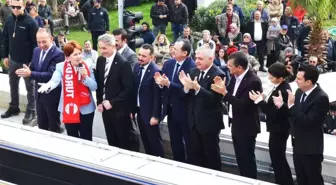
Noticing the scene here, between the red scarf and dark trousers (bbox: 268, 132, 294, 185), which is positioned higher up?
the red scarf

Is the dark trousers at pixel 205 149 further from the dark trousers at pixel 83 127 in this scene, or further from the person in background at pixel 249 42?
the person in background at pixel 249 42

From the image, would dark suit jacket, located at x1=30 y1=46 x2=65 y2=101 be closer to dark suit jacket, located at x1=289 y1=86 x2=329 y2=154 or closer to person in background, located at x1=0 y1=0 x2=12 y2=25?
dark suit jacket, located at x1=289 y1=86 x2=329 y2=154

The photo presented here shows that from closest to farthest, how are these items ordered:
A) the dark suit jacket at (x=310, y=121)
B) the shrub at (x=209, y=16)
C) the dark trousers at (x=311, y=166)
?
the dark suit jacket at (x=310, y=121), the dark trousers at (x=311, y=166), the shrub at (x=209, y=16)

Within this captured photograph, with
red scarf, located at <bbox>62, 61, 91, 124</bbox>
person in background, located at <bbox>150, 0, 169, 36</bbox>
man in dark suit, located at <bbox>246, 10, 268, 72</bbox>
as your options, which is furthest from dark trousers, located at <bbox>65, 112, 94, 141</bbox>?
person in background, located at <bbox>150, 0, 169, 36</bbox>

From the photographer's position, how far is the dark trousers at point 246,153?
6.41 m

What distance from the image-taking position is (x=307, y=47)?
1254cm

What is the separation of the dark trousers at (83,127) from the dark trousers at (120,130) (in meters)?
0.18

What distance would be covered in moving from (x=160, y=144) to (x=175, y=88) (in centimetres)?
85

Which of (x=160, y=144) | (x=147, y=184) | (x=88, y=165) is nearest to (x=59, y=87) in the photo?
(x=160, y=144)

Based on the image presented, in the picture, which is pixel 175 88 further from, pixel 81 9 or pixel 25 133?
pixel 81 9

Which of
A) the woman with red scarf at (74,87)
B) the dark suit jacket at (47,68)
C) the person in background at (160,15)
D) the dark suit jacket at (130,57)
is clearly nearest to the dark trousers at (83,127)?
the woman with red scarf at (74,87)

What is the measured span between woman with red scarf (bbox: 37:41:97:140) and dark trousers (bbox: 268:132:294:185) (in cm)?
215

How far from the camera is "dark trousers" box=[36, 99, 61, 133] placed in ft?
24.5

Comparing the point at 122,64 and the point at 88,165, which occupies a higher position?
the point at 122,64
